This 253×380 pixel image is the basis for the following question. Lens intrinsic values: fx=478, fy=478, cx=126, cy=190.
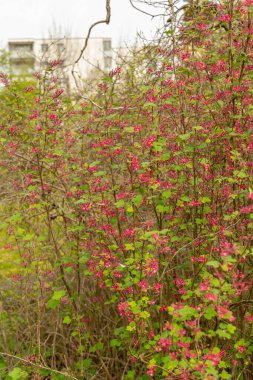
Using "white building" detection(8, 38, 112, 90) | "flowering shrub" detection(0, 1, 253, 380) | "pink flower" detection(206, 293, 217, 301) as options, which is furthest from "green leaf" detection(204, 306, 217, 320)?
"white building" detection(8, 38, 112, 90)

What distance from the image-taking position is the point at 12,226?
452 cm

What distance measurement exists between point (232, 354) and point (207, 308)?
1062mm

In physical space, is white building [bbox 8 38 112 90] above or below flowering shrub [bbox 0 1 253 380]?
above

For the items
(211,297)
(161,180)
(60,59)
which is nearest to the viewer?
(211,297)

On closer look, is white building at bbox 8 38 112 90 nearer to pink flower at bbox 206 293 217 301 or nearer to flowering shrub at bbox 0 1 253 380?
flowering shrub at bbox 0 1 253 380

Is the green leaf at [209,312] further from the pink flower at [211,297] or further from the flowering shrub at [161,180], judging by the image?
the flowering shrub at [161,180]

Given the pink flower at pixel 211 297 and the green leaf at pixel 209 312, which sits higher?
the pink flower at pixel 211 297

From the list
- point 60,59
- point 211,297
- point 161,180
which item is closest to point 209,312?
point 211,297

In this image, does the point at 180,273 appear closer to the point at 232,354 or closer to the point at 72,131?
the point at 232,354

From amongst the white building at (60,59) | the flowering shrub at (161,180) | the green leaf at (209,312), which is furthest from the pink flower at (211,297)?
the white building at (60,59)

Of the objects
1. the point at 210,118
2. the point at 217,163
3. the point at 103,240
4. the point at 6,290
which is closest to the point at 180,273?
the point at 103,240

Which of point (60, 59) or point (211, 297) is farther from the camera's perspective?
point (60, 59)

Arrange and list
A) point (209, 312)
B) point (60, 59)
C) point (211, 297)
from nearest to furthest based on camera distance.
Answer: point (211, 297), point (209, 312), point (60, 59)

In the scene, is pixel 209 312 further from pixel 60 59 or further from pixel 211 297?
pixel 60 59
